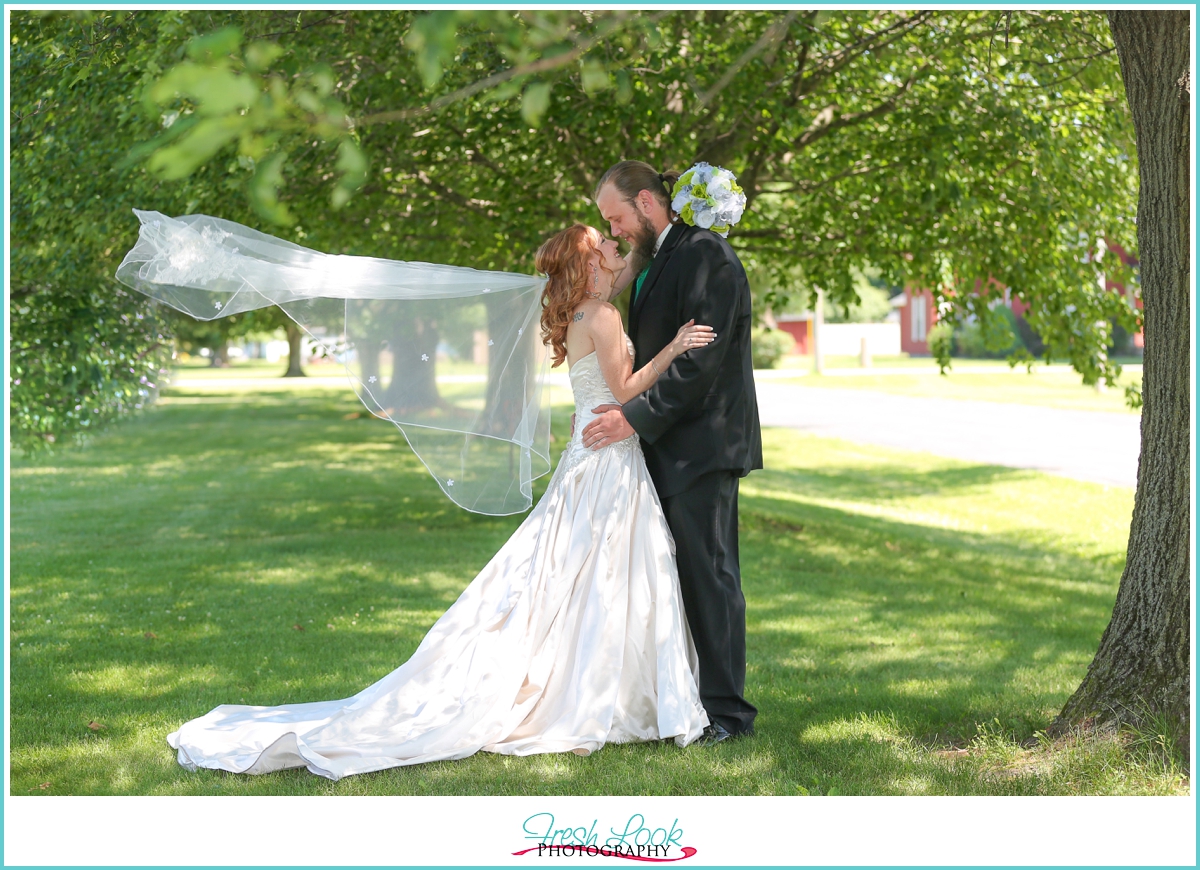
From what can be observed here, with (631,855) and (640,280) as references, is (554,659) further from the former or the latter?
(640,280)

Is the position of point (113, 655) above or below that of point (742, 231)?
below

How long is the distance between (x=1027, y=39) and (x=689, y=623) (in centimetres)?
591

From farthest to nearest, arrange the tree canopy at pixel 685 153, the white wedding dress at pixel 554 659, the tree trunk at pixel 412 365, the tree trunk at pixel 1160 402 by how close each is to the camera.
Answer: the tree canopy at pixel 685 153, the tree trunk at pixel 412 365, the white wedding dress at pixel 554 659, the tree trunk at pixel 1160 402

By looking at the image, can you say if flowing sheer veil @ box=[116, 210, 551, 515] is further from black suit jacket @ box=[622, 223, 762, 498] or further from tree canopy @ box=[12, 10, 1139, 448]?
tree canopy @ box=[12, 10, 1139, 448]

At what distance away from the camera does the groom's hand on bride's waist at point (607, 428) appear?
14.9 feet

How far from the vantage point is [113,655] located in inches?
236

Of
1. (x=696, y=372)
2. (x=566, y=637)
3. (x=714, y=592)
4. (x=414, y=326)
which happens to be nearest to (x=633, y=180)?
(x=696, y=372)

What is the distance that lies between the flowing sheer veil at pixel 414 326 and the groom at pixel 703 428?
0.59 meters

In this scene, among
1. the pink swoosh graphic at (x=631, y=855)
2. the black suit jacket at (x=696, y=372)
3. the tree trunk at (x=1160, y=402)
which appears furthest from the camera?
the black suit jacket at (x=696, y=372)

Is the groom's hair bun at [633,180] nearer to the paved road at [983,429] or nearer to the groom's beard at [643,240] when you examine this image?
the groom's beard at [643,240]

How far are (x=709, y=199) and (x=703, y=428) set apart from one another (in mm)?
966

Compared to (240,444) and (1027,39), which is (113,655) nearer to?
(1027,39)

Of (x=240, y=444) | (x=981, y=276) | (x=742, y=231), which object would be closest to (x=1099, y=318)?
(x=981, y=276)

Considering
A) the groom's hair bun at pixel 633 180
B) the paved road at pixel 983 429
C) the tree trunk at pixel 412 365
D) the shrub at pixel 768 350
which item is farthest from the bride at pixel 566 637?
the shrub at pixel 768 350
